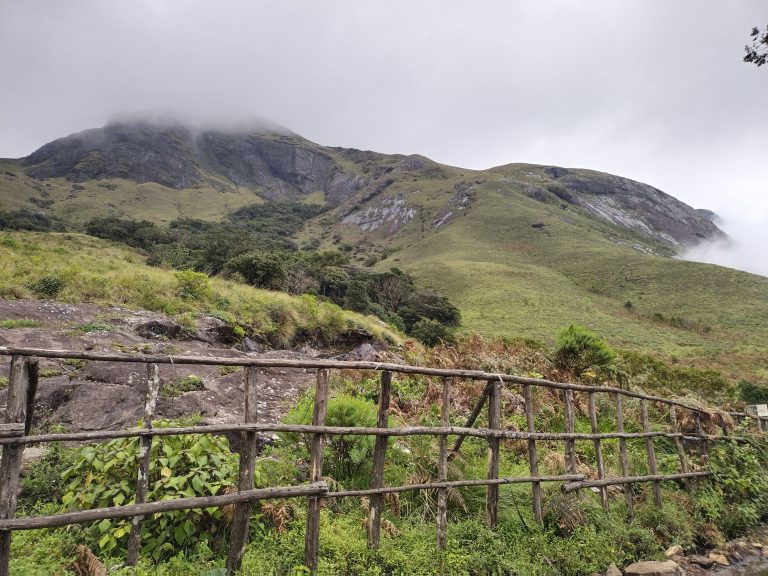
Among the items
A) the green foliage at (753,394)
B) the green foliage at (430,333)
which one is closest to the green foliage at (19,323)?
the green foliage at (753,394)

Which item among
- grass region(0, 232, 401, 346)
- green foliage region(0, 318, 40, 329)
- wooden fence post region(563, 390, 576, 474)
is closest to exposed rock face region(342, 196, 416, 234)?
grass region(0, 232, 401, 346)

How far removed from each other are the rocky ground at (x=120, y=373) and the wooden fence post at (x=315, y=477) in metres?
3.31

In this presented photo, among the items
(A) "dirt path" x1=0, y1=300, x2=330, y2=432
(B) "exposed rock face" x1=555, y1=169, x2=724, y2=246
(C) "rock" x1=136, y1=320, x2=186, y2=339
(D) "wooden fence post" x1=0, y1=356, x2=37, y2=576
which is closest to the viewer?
(D) "wooden fence post" x1=0, y1=356, x2=37, y2=576

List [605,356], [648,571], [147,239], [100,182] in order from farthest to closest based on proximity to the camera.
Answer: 1. [100,182]
2. [147,239]
3. [605,356]
4. [648,571]

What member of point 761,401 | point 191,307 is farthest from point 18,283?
point 761,401

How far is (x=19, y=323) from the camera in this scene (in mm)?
9875

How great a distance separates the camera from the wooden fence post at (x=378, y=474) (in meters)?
4.72

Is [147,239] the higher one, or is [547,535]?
[147,239]

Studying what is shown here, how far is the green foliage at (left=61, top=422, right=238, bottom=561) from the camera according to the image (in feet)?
13.6

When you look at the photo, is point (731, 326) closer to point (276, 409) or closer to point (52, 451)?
point (276, 409)

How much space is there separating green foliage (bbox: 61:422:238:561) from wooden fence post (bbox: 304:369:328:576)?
0.88 meters

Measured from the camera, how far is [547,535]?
217 inches

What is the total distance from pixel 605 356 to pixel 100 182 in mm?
191718

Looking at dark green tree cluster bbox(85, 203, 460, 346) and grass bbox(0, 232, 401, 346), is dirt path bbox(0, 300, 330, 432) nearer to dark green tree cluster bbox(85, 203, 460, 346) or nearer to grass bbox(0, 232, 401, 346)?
grass bbox(0, 232, 401, 346)
